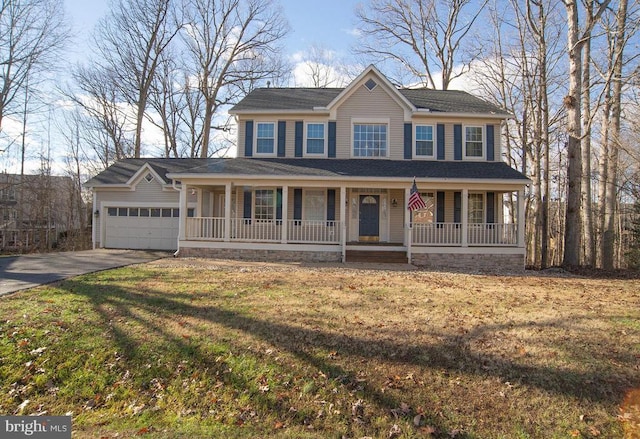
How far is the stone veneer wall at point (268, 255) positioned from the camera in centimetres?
1365

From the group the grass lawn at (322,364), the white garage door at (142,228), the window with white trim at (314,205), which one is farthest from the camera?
the white garage door at (142,228)

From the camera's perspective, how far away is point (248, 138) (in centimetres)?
1580

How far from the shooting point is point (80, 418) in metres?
4.22

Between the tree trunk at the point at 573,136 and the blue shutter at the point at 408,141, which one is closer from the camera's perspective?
the tree trunk at the point at 573,136

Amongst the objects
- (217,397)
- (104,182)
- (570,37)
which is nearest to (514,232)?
(570,37)

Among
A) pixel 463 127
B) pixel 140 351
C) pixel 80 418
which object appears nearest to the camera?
pixel 80 418

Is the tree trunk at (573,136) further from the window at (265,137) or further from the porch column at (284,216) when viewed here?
the window at (265,137)

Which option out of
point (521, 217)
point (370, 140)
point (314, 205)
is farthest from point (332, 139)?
point (521, 217)

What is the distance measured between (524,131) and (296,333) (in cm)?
1989

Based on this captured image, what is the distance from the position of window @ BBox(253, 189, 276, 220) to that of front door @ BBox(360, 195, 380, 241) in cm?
371

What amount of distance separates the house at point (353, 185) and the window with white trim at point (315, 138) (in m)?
0.04

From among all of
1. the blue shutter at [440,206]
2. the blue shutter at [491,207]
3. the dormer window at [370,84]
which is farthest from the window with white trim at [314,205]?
the blue shutter at [491,207]

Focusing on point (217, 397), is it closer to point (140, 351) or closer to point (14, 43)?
point (140, 351)

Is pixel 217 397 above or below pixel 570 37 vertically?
below
